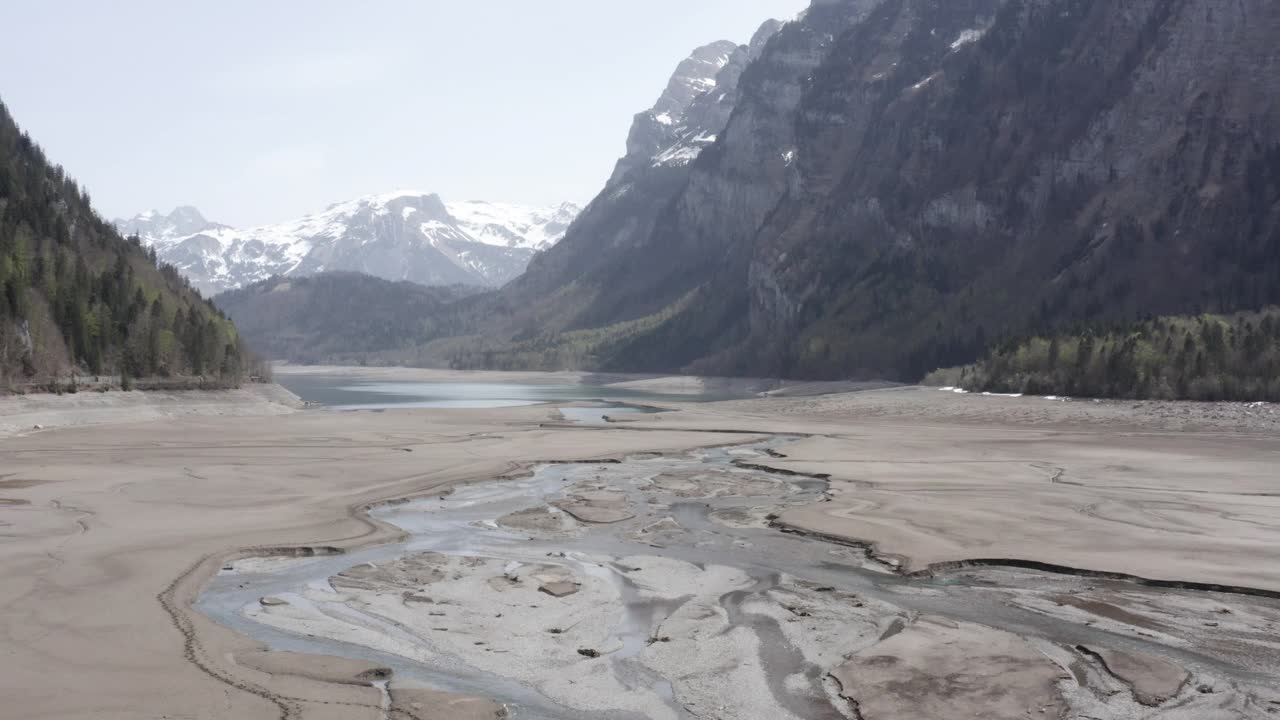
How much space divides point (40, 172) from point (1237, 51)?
623 ft

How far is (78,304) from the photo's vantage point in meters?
86.9

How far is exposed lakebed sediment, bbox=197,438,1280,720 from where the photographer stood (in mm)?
16375

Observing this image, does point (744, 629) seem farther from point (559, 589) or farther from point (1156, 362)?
point (1156, 362)

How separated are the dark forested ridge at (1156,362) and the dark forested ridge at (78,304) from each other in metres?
85.7

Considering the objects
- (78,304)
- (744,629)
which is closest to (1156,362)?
(744,629)

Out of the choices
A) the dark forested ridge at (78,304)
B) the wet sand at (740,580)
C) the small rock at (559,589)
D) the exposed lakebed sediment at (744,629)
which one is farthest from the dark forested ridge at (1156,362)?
the dark forested ridge at (78,304)

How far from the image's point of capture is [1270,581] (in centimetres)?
2291

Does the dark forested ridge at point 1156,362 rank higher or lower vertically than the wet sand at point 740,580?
higher

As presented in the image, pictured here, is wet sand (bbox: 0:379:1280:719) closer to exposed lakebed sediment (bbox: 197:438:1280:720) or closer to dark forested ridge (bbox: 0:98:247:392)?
exposed lakebed sediment (bbox: 197:438:1280:720)

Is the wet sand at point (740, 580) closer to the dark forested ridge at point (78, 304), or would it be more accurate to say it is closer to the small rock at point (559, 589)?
the small rock at point (559, 589)

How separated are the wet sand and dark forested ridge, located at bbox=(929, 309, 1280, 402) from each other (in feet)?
97.8

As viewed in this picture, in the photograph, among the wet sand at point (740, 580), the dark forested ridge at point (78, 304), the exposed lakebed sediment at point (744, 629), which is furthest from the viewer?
the dark forested ridge at point (78, 304)

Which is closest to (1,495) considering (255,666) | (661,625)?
(255,666)

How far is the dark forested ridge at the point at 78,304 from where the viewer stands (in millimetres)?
78688
